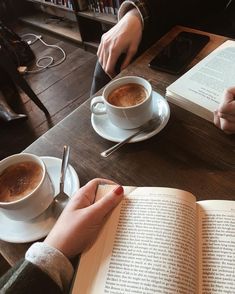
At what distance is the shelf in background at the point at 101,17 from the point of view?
6.75 feet

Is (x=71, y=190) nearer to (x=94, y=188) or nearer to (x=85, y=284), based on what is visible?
(x=94, y=188)

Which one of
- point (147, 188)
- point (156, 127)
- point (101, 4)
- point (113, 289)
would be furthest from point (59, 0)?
point (113, 289)

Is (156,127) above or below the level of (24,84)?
above

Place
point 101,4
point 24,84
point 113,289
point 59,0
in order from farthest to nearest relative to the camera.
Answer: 1. point 59,0
2. point 101,4
3. point 24,84
4. point 113,289

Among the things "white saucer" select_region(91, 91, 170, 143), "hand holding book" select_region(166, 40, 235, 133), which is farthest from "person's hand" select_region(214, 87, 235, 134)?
"white saucer" select_region(91, 91, 170, 143)

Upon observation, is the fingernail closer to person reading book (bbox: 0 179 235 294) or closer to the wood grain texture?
person reading book (bbox: 0 179 235 294)

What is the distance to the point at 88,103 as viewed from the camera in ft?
2.54

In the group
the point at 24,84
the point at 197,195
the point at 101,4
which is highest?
the point at 197,195

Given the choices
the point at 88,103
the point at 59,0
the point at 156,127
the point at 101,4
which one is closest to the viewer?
the point at 156,127

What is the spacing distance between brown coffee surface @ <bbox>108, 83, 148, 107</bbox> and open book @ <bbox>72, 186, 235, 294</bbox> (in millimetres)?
224

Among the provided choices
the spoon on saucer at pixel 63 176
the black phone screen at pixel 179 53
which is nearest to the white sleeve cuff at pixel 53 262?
the spoon on saucer at pixel 63 176

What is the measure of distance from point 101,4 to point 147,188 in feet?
6.32

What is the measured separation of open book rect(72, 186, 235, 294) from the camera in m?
0.42

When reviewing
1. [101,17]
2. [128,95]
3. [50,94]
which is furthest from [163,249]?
[101,17]
